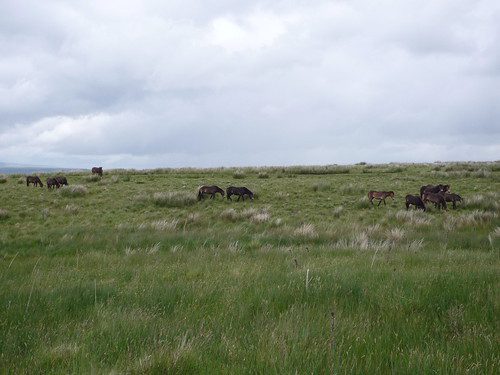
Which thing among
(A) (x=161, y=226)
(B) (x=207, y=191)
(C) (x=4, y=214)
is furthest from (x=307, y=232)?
(C) (x=4, y=214)

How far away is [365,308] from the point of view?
502 cm

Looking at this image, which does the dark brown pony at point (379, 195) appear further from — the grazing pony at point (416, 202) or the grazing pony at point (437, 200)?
the grazing pony at point (437, 200)

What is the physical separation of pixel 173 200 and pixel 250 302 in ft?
48.8

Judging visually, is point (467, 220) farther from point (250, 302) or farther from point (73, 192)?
point (73, 192)

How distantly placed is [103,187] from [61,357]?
21905 millimetres

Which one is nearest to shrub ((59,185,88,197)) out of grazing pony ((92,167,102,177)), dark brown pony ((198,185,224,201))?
dark brown pony ((198,185,224,201))

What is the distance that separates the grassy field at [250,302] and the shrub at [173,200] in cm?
550

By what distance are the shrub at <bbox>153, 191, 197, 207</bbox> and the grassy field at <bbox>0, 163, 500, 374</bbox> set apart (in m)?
5.50

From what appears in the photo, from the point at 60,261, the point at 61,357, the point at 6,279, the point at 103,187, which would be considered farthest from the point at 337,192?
the point at 61,357

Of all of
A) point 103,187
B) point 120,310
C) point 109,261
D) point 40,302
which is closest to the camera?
point 120,310

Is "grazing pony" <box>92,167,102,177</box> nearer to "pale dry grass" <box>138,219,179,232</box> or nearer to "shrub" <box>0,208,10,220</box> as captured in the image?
"shrub" <box>0,208,10,220</box>

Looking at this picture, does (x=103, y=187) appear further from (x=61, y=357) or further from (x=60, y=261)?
(x=61, y=357)

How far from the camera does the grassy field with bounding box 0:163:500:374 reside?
3.45 m

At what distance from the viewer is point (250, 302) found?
16.9 ft
